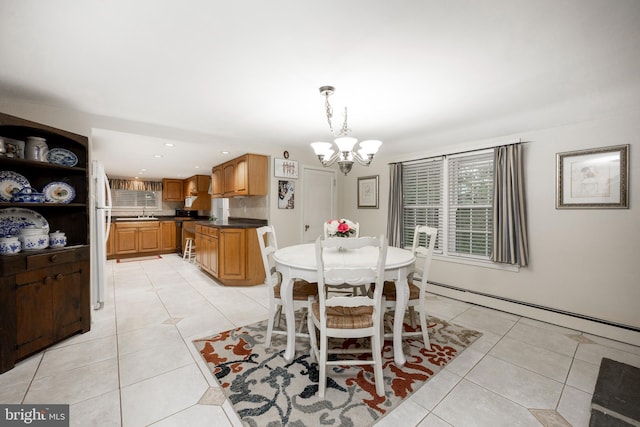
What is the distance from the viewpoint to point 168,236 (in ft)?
21.9

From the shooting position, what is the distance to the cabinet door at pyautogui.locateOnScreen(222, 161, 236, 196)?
4545 millimetres

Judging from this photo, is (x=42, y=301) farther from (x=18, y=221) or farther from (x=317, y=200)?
(x=317, y=200)

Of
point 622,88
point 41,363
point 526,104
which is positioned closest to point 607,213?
point 622,88

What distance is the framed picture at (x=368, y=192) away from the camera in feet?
15.5

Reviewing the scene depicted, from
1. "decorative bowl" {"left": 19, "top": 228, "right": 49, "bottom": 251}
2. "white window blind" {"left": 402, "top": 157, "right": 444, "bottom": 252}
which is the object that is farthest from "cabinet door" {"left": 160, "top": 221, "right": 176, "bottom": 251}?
"white window blind" {"left": 402, "top": 157, "right": 444, "bottom": 252}

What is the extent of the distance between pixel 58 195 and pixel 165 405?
2.20 meters

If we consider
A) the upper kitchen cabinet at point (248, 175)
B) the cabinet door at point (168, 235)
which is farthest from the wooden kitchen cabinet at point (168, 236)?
the upper kitchen cabinet at point (248, 175)

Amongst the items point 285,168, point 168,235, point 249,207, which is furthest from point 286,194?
point 168,235

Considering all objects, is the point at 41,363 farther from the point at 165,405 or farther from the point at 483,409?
the point at 483,409

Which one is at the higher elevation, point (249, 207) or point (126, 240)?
point (249, 207)

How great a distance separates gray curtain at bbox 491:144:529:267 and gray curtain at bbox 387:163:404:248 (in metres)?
1.34

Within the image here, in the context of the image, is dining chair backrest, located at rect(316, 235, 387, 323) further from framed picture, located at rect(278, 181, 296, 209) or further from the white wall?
framed picture, located at rect(278, 181, 296, 209)

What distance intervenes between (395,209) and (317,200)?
4.54 feet

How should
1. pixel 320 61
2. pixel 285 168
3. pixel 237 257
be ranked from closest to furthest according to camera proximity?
pixel 320 61 < pixel 237 257 < pixel 285 168
